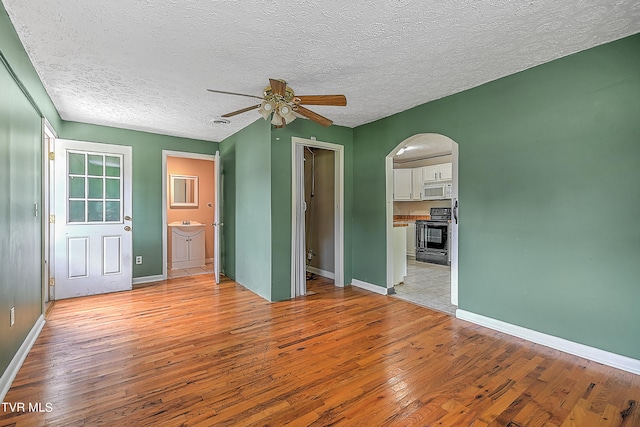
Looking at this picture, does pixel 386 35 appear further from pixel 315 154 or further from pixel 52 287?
pixel 52 287

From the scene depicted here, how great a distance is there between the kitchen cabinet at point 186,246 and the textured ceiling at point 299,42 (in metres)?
3.10

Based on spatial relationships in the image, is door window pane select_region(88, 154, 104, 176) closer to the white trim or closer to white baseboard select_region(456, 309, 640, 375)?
the white trim

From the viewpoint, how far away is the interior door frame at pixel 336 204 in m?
4.12

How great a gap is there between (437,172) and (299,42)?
5.18m

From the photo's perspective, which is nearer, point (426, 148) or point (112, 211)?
point (112, 211)

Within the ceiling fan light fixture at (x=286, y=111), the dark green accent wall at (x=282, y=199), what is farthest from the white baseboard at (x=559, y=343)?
the ceiling fan light fixture at (x=286, y=111)

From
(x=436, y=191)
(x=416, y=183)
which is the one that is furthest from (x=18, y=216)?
(x=416, y=183)

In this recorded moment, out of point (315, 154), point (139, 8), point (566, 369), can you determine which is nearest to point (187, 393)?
point (139, 8)

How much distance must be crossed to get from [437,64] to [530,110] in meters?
0.96

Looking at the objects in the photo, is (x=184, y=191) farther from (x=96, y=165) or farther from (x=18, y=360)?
(x=18, y=360)

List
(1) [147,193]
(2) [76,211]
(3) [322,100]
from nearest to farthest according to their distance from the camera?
(3) [322,100], (2) [76,211], (1) [147,193]

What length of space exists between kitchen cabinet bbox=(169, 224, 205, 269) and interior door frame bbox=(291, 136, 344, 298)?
9.92ft

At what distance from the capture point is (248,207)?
180 inches

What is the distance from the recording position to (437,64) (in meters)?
2.65
